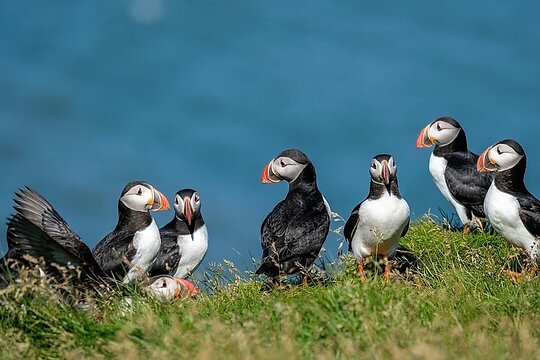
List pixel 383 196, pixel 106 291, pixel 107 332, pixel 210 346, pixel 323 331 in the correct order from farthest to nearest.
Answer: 1. pixel 383 196
2. pixel 106 291
3. pixel 107 332
4. pixel 323 331
5. pixel 210 346

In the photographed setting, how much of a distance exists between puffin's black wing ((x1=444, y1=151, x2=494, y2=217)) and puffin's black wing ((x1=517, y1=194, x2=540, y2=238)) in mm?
2438

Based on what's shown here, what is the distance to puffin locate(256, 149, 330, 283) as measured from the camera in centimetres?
998

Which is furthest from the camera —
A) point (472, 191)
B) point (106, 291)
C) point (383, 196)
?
point (472, 191)

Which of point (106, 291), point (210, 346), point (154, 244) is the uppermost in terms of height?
point (154, 244)

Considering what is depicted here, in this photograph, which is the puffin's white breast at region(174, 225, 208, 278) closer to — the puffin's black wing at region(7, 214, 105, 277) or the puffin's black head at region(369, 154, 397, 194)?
the puffin's black head at region(369, 154, 397, 194)

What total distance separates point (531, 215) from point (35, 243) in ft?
16.1

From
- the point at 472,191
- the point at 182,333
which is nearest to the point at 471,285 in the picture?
the point at 182,333

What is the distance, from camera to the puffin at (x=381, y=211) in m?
9.84

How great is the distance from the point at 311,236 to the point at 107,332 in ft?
13.1

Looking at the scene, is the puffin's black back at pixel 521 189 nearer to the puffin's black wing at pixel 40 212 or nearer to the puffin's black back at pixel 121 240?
the puffin's black back at pixel 121 240

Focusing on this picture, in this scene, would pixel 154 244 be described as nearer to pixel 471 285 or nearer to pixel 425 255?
pixel 425 255

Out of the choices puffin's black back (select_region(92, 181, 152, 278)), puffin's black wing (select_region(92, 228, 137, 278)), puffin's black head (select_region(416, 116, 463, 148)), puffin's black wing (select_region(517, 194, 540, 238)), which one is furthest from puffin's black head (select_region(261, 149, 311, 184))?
puffin's black head (select_region(416, 116, 463, 148))

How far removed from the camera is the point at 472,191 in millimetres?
12727

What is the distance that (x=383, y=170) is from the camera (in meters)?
9.79
